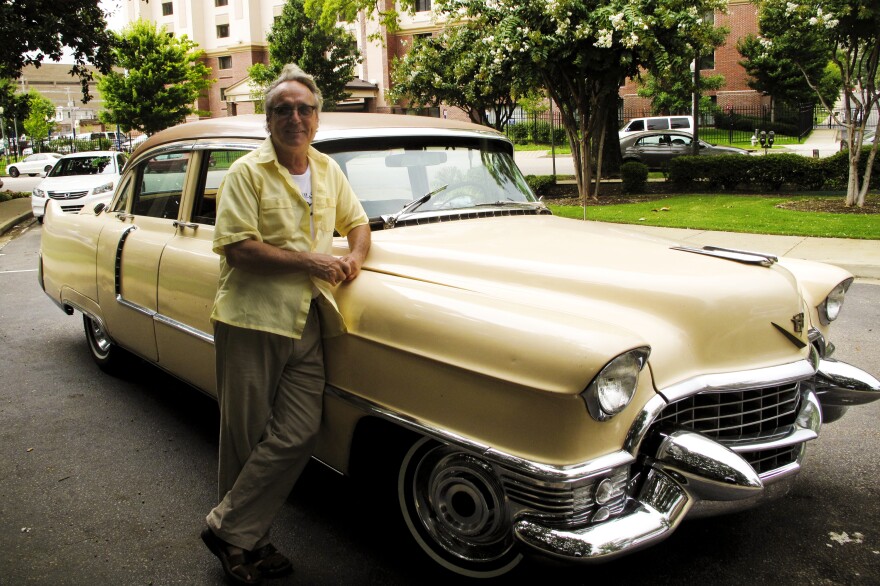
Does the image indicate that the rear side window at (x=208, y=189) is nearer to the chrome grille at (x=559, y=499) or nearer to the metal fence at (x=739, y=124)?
the chrome grille at (x=559, y=499)

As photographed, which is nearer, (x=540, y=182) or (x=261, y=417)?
(x=261, y=417)

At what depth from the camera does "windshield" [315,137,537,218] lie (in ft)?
11.5

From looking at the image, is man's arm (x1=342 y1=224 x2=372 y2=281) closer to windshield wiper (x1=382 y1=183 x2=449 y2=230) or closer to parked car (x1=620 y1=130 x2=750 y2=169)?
windshield wiper (x1=382 y1=183 x2=449 y2=230)

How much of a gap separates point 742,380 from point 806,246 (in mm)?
7941

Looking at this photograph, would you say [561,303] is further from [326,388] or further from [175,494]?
[175,494]

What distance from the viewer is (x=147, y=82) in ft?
134

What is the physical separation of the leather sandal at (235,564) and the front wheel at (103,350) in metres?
2.79

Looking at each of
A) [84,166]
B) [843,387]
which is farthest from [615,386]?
[84,166]

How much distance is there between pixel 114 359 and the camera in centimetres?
541

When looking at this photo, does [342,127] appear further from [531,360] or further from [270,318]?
[531,360]

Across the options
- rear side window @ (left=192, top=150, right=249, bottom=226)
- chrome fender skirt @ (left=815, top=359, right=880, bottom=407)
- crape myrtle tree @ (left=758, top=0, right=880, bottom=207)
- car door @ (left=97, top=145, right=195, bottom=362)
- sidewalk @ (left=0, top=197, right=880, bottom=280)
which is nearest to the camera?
chrome fender skirt @ (left=815, top=359, right=880, bottom=407)

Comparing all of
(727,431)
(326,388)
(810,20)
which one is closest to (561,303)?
(727,431)

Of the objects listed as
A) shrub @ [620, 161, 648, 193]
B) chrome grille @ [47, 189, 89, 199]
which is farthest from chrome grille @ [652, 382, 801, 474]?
chrome grille @ [47, 189, 89, 199]

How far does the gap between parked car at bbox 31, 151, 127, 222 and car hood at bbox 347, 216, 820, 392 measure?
13.5 meters
